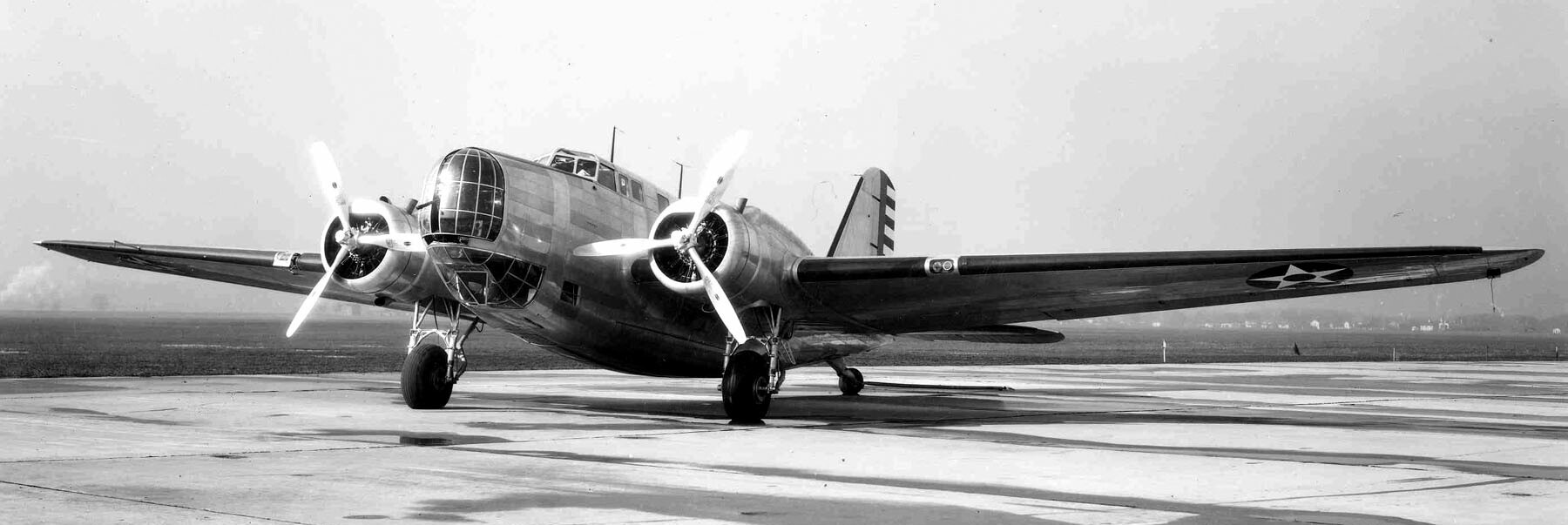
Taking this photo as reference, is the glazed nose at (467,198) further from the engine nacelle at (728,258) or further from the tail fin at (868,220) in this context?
the tail fin at (868,220)

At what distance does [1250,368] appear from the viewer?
4000 cm

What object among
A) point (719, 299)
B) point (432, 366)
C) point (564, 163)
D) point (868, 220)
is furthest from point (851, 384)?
point (432, 366)

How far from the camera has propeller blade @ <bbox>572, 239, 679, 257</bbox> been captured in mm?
14531

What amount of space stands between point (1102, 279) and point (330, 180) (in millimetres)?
9518

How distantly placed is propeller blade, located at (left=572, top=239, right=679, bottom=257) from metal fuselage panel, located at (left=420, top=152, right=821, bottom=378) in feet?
0.50

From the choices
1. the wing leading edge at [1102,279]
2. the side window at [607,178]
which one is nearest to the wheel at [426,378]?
the side window at [607,178]

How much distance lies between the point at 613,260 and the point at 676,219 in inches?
46.3

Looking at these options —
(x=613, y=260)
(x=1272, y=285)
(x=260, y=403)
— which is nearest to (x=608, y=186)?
(x=613, y=260)

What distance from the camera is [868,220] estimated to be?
72.5 ft

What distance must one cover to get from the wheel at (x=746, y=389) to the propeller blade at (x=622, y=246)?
163cm

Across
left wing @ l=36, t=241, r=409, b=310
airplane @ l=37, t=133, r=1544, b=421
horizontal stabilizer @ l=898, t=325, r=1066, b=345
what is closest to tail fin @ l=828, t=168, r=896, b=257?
horizontal stabilizer @ l=898, t=325, r=1066, b=345

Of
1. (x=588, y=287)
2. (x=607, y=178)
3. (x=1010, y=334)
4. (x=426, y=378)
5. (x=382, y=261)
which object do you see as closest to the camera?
(x=382, y=261)

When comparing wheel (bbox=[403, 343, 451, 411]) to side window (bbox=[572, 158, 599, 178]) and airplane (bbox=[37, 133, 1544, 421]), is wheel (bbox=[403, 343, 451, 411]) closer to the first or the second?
airplane (bbox=[37, 133, 1544, 421])

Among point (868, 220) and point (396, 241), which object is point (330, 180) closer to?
point (396, 241)
